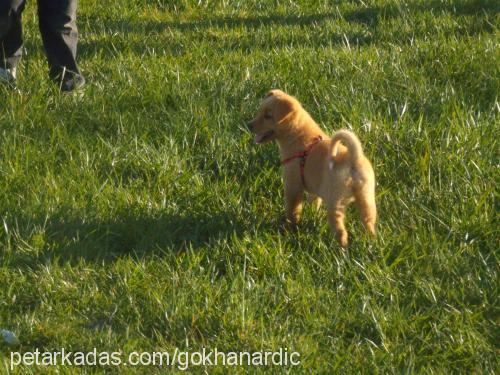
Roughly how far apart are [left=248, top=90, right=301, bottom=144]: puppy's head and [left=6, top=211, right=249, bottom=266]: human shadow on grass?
1.48 ft

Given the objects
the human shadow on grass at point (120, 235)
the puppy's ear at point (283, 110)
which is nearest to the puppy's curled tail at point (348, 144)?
the puppy's ear at point (283, 110)

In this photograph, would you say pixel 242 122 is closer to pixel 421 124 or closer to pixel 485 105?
pixel 421 124

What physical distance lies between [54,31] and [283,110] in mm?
2049

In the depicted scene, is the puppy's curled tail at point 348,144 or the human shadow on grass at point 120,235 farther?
the human shadow on grass at point 120,235

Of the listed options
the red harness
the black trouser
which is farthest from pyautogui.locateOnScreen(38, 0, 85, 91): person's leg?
the red harness

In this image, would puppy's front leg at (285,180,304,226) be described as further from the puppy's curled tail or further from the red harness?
the puppy's curled tail

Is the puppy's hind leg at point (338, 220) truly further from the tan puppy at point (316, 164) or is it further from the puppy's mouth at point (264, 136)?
the puppy's mouth at point (264, 136)

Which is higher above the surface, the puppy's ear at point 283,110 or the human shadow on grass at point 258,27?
the puppy's ear at point 283,110

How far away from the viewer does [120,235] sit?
4840 mm

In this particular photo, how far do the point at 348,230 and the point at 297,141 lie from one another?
511 mm

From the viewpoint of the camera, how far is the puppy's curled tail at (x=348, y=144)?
14.7 ft

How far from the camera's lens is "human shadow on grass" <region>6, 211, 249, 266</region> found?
4.68 m

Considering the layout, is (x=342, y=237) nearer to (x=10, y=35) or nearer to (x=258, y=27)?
(x=10, y=35)

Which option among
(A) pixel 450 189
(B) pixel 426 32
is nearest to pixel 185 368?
(A) pixel 450 189
